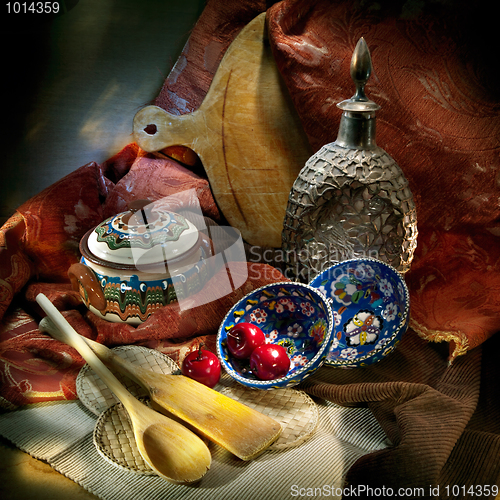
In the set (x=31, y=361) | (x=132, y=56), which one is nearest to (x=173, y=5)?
(x=132, y=56)

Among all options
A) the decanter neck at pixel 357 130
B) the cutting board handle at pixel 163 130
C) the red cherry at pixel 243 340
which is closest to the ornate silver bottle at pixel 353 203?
the decanter neck at pixel 357 130

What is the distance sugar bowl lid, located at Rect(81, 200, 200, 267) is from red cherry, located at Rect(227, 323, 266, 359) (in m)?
0.12

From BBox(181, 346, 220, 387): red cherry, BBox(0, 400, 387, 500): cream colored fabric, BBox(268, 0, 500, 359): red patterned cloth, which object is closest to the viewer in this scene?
BBox(0, 400, 387, 500): cream colored fabric

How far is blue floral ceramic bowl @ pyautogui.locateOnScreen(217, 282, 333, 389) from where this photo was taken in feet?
1.84

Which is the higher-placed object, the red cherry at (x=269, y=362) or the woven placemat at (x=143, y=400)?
the red cherry at (x=269, y=362)

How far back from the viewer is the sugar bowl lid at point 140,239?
0.59m

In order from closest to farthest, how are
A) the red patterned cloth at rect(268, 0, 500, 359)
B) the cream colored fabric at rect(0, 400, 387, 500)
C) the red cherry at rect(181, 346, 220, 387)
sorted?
the cream colored fabric at rect(0, 400, 387, 500), the red cherry at rect(181, 346, 220, 387), the red patterned cloth at rect(268, 0, 500, 359)

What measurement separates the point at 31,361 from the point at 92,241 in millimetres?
162

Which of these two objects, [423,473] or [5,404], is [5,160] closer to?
[5,404]

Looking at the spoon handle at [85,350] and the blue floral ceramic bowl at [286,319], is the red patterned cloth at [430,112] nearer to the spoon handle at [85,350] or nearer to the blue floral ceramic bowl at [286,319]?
the blue floral ceramic bowl at [286,319]

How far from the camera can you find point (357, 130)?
0.57 metres

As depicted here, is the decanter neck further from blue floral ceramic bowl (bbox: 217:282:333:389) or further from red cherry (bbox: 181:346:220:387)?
red cherry (bbox: 181:346:220:387)

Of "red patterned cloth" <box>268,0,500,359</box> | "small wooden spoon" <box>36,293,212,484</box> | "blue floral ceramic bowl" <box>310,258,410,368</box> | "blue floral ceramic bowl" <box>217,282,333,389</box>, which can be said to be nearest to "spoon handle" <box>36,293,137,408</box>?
"small wooden spoon" <box>36,293,212,484</box>

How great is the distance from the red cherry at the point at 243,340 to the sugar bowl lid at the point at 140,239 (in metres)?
0.12
